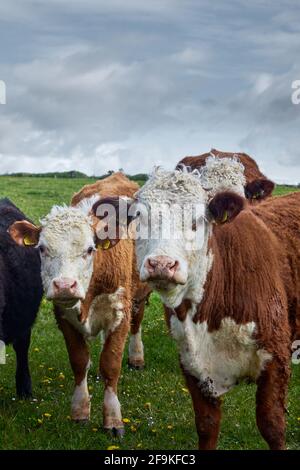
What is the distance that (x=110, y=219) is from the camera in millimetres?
7145

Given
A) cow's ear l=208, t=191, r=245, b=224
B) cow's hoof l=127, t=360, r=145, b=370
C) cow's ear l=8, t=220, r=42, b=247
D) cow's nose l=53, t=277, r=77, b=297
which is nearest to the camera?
cow's ear l=208, t=191, r=245, b=224

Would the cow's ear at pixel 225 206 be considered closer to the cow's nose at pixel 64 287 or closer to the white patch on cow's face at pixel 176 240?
the white patch on cow's face at pixel 176 240

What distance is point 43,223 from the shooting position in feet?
25.0

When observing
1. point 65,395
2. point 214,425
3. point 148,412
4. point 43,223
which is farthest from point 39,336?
point 214,425

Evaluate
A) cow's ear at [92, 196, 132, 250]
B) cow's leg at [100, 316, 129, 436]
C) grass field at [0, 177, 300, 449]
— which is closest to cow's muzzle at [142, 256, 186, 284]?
cow's ear at [92, 196, 132, 250]

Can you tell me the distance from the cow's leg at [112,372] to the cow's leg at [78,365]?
305mm

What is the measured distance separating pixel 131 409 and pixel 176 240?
4.00 m

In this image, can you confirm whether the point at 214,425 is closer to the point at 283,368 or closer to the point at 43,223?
the point at 283,368

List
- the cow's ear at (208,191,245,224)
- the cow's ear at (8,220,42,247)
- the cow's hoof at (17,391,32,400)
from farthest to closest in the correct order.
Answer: the cow's hoof at (17,391,32,400), the cow's ear at (8,220,42,247), the cow's ear at (208,191,245,224)

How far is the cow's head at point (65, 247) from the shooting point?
698cm

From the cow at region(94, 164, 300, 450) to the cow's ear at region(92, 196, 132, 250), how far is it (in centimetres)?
5

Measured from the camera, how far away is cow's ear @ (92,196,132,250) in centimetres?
652

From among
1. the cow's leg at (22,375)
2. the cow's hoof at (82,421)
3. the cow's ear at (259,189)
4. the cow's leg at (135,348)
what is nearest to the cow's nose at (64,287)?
the cow's hoof at (82,421)

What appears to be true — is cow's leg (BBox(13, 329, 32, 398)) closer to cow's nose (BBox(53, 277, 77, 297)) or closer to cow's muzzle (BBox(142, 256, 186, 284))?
cow's nose (BBox(53, 277, 77, 297))
